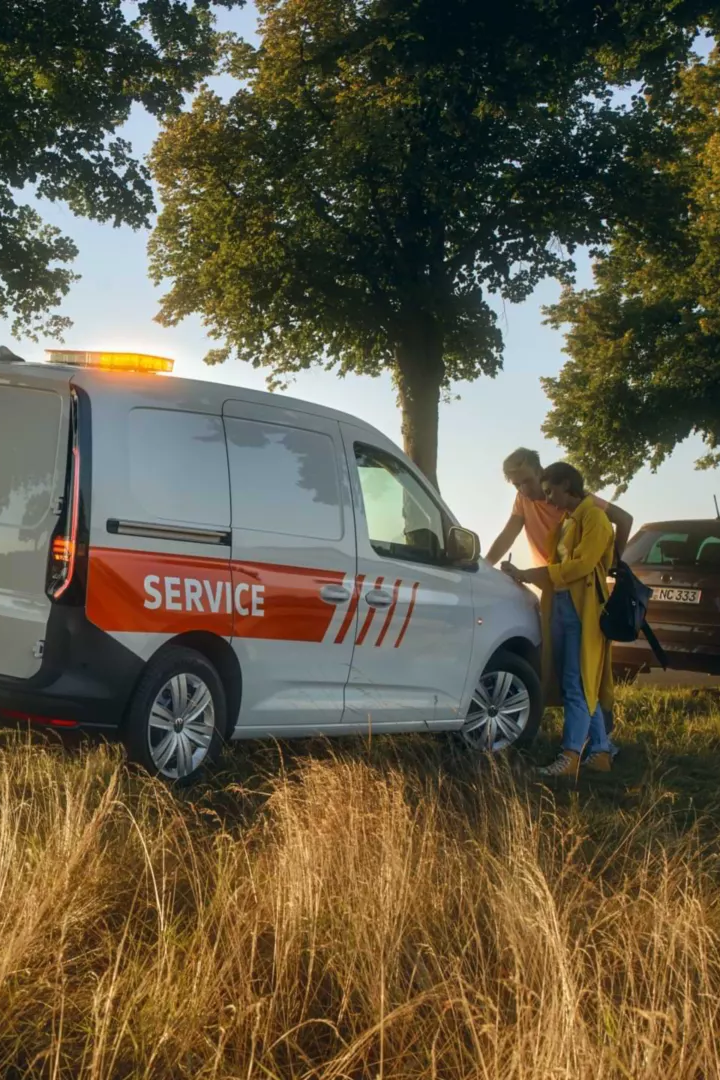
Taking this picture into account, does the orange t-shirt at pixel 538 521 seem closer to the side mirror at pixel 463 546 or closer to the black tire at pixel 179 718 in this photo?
the side mirror at pixel 463 546

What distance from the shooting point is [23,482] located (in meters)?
6.57

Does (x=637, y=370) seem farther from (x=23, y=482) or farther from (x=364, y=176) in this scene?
(x=23, y=482)

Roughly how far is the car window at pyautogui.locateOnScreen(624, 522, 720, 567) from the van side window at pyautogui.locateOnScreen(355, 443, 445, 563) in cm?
499

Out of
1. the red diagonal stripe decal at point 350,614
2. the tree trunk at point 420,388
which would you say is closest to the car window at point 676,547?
the red diagonal stripe decal at point 350,614

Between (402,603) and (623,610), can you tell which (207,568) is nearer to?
(402,603)

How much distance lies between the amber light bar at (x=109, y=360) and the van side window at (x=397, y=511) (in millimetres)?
1443

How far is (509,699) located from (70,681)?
3.64 meters

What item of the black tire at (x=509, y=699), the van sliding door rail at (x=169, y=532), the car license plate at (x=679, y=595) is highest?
A: the van sliding door rail at (x=169, y=532)

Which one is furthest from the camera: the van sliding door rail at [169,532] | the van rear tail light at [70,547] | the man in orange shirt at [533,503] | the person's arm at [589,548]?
the man in orange shirt at [533,503]

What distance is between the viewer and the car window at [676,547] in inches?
511

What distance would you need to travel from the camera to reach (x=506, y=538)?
387 inches

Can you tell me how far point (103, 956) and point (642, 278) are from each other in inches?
1238

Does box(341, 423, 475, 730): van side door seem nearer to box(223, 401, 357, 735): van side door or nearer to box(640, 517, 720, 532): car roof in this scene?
box(223, 401, 357, 735): van side door

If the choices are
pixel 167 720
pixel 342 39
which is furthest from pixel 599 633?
pixel 342 39
